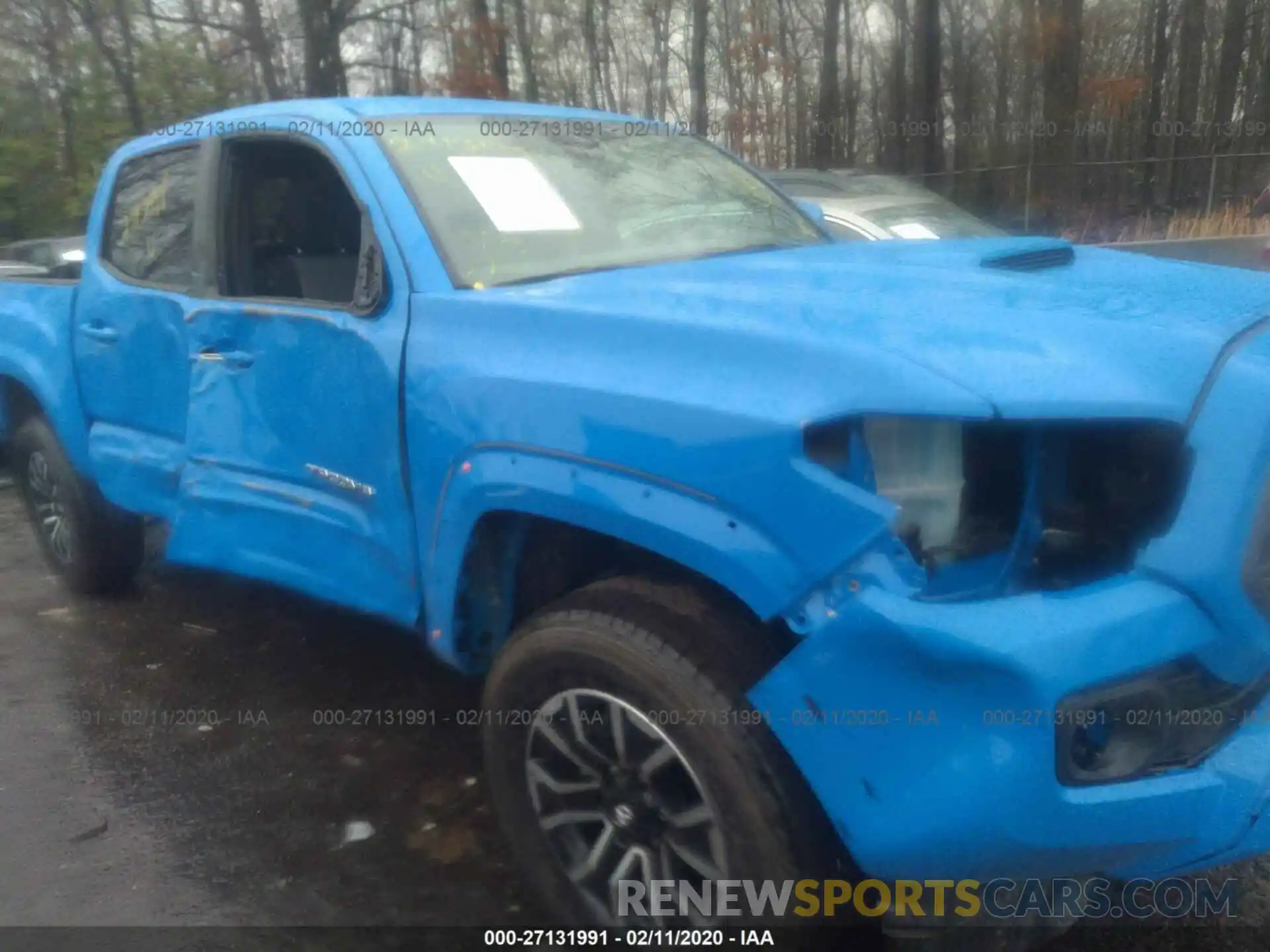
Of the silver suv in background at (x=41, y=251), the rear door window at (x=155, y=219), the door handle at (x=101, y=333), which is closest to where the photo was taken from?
the rear door window at (x=155, y=219)

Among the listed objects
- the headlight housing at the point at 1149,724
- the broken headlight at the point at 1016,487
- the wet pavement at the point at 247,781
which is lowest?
the wet pavement at the point at 247,781

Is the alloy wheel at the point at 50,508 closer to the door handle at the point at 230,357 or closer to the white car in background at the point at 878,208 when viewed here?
the door handle at the point at 230,357

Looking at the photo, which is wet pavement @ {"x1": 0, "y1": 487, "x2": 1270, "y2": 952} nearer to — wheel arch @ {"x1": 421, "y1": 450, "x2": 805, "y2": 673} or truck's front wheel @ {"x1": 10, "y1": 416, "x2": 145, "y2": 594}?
truck's front wheel @ {"x1": 10, "y1": 416, "x2": 145, "y2": 594}

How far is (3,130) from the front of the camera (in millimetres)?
21906

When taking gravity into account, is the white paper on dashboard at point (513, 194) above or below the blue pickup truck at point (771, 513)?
above


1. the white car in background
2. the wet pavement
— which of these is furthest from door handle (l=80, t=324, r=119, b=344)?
the white car in background

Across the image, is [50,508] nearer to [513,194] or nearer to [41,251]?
[513,194]

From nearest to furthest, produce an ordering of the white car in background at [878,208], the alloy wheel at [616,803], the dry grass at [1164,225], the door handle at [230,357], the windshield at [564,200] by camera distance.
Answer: the alloy wheel at [616,803]
the windshield at [564,200]
the door handle at [230,357]
the white car in background at [878,208]
the dry grass at [1164,225]

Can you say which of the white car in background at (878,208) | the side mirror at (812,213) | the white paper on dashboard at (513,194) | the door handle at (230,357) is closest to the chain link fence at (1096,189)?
the white car in background at (878,208)

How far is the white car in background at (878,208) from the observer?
732cm

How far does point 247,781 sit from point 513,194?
1885 millimetres

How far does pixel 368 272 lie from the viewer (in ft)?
9.50

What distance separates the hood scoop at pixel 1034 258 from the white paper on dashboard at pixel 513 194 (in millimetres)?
1106

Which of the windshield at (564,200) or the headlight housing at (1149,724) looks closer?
the headlight housing at (1149,724)
